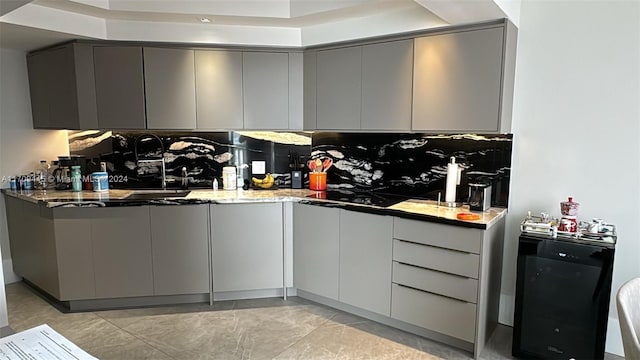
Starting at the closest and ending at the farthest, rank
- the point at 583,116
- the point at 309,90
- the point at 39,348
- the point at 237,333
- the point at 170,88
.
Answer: the point at 39,348 < the point at 583,116 < the point at 237,333 < the point at 170,88 < the point at 309,90

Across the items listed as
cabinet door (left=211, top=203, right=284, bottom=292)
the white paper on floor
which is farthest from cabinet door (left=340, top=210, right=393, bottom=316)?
the white paper on floor

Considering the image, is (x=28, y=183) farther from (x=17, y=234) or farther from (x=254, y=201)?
(x=254, y=201)

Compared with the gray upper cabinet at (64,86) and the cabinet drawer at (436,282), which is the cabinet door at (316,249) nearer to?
the cabinet drawer at (436,282)

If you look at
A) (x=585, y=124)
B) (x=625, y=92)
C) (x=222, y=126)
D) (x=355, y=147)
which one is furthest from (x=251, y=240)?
(x=625, y=92)

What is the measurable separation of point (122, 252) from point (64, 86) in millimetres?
1494

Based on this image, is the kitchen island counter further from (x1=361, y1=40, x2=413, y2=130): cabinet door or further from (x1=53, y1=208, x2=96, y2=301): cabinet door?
(x1=361, y1=40, x2=413, y2=130): cabinet door

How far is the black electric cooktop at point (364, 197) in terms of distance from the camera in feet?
10.6

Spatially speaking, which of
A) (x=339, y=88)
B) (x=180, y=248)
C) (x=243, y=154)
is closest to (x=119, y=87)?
→ (x=243, y=154)

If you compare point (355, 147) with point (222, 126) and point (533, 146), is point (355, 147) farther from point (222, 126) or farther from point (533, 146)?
point (533, 146)

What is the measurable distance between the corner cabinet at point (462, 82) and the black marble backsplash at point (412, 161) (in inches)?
11.7

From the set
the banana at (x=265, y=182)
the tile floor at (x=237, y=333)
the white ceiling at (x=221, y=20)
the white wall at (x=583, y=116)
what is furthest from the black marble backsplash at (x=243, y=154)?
the tile floor at (x=237, y=333)

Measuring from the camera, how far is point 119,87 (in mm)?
3463

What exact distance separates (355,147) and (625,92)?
1998 mm

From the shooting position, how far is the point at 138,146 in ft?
12.8
